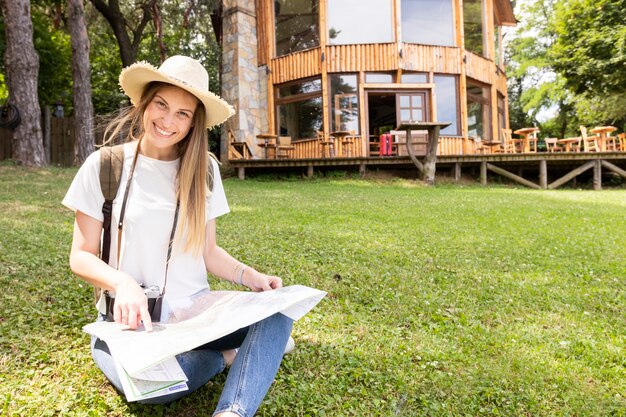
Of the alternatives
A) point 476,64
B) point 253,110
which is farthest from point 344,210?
point 476,64

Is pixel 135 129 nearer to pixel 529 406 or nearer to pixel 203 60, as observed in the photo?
pixel 529 406

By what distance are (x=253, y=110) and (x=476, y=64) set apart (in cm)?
850

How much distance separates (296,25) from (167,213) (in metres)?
16.7

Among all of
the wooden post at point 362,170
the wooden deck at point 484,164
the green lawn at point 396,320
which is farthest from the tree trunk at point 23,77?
the wooden post at point 362,170

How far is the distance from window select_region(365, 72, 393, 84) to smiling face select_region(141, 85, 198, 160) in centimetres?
1530

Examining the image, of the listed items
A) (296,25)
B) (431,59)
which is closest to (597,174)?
(431,59)

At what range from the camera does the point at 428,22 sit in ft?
56.9

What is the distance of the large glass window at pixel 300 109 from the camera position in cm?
1702

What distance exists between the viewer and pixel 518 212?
320 inches

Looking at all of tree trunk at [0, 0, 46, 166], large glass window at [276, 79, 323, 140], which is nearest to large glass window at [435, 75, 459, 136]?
large glass window at [276, 79, 323, 140]

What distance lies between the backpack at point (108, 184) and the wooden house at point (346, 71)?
1378 centimetres

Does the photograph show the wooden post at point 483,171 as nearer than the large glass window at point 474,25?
Yes

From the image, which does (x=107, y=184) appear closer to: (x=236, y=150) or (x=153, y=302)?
(x=153, y=302)

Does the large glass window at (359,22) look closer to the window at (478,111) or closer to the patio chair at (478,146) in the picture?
the window at (478,111)
